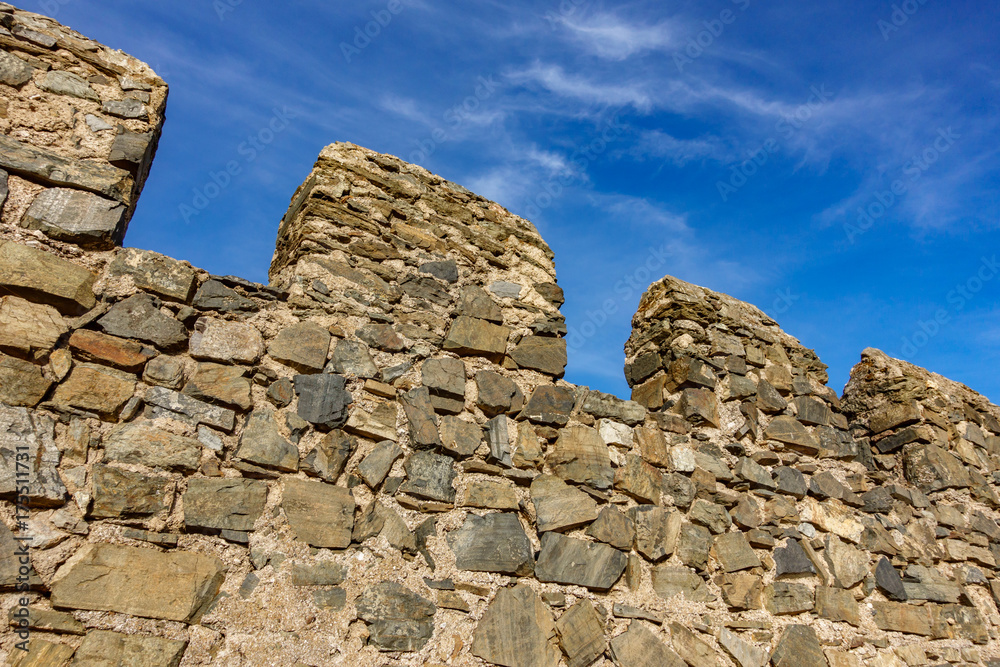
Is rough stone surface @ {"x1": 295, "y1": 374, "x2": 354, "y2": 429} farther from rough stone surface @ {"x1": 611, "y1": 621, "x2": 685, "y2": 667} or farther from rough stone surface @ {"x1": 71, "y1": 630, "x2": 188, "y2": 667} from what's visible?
rough stone surface @ {"x1": 611, "y1": 621, "x2": 685, "y2": 667}

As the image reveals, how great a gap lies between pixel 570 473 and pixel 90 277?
216cm

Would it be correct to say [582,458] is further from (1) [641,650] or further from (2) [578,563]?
A: (1) [641,650]

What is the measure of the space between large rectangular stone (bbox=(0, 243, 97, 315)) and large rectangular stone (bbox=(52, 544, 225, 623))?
884 millimetres

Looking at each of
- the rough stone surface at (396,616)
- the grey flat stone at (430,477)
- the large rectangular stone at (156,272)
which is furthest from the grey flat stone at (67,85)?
the rough stone surface at (396,616)

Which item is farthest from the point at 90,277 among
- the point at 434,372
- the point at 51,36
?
the point at 434,372

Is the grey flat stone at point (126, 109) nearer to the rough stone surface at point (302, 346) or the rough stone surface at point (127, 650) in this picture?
the rough stone surface at point (302, 346)

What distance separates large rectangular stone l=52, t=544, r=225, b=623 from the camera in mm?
1864

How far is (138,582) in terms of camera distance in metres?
1.95

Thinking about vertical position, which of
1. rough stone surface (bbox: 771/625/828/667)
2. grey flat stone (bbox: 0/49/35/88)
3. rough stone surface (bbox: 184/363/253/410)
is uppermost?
grey flat stone (bbox: 0/49/35/88)

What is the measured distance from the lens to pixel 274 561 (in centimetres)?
219

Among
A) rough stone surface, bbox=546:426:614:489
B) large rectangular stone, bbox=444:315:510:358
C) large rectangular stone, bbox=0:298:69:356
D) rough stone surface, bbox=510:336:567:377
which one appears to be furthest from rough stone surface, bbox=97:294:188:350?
rough stone surface, bbox=546:426:614:489

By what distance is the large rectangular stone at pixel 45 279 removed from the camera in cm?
215

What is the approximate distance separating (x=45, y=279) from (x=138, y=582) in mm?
1121

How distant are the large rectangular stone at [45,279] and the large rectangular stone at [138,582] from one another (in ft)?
2.90
